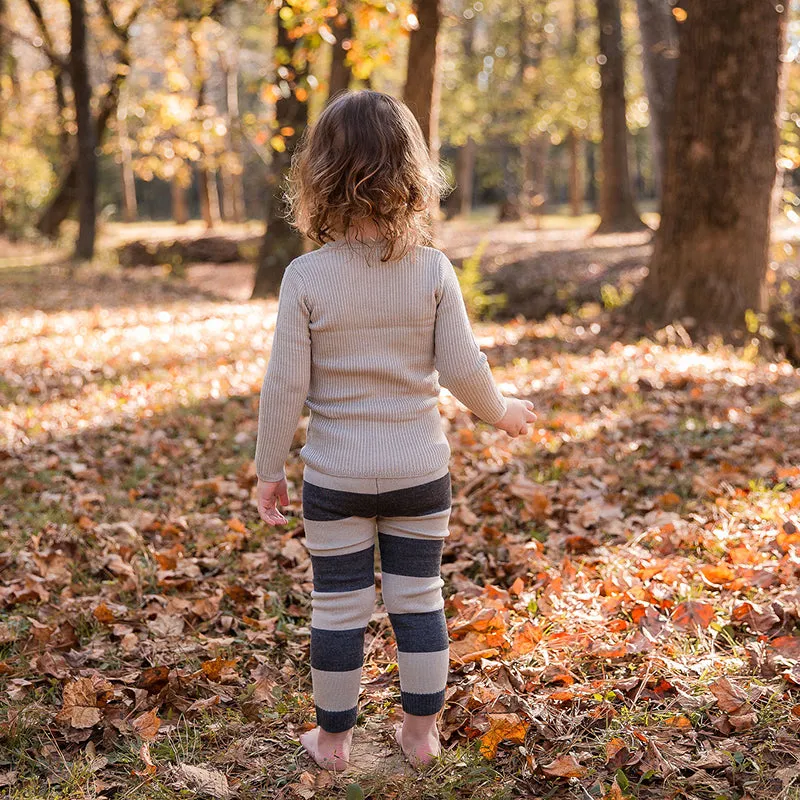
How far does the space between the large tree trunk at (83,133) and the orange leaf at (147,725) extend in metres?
18.1

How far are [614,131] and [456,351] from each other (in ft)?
57.0

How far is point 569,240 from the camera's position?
18141mm

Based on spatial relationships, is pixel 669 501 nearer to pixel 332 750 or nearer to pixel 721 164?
pixel 332 750

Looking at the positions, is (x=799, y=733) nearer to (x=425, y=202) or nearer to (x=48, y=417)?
(x=425, y=202)

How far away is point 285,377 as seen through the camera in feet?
8.20

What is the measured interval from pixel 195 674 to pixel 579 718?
133cm

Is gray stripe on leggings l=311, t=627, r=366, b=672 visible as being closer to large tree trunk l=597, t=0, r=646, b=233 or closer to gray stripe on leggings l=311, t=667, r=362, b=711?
gray stripe on leggings l=311, t=667, r=362, b=711

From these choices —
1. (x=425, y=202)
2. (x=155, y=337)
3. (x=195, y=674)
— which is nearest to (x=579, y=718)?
(x=195, y=674)

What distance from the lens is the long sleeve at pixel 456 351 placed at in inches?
100

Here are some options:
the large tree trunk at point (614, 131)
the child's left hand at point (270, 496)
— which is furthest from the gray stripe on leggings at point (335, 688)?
the large tree trunk at point (614, 131)

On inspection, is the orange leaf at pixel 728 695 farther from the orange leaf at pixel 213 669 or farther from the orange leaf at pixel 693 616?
the orange leaf at pixel 213 669

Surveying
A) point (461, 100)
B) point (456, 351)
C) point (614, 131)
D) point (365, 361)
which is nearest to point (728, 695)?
point (456, 351)

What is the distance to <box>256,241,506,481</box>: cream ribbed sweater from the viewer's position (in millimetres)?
2467

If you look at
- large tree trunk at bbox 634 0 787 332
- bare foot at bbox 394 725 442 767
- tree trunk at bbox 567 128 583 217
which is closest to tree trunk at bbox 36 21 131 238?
tree trunk at bbox 567 128 583 217
